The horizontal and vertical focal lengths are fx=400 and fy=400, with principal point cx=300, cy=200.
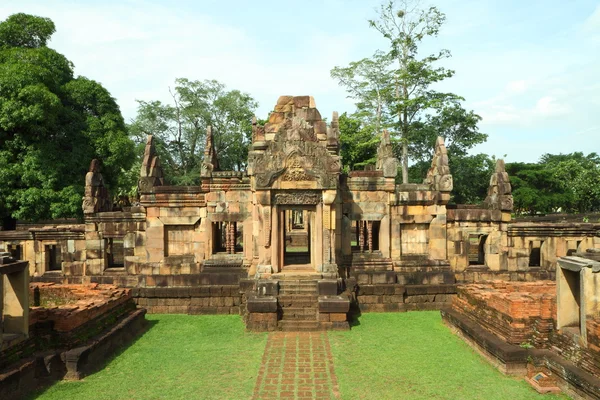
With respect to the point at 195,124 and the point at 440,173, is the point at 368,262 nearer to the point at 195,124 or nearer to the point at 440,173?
the point at 440,173

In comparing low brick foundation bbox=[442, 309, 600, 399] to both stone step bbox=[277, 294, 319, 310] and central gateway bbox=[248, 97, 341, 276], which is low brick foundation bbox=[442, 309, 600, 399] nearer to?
stone step bbox=[277, 294, 319, 310]

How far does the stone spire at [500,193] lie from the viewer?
13.7 m

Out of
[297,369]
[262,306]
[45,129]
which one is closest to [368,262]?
[262,306]

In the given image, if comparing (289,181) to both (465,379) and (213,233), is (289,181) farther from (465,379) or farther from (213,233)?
(465,379)

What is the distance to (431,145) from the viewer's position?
3444 centimetres

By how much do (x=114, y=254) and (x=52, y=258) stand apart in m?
3.29

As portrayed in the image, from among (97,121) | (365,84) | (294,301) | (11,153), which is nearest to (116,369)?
(294,301)

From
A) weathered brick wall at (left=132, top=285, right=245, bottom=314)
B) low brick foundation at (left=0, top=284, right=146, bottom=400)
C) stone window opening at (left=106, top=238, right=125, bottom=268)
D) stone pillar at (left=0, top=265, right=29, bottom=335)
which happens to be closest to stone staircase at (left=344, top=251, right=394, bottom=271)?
weathered brick wall at (left=132, top=285, right=245, bottom=314)

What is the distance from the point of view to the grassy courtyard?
23.9 ft

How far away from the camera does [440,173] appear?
13906 mm

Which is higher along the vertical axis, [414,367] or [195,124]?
[195,124]

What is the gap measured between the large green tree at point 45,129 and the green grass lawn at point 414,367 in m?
16.3

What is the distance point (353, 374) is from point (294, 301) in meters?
3.63

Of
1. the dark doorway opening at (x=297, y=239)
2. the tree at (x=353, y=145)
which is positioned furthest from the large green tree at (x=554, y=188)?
the dark doorway opening at (x=297, y=239)
